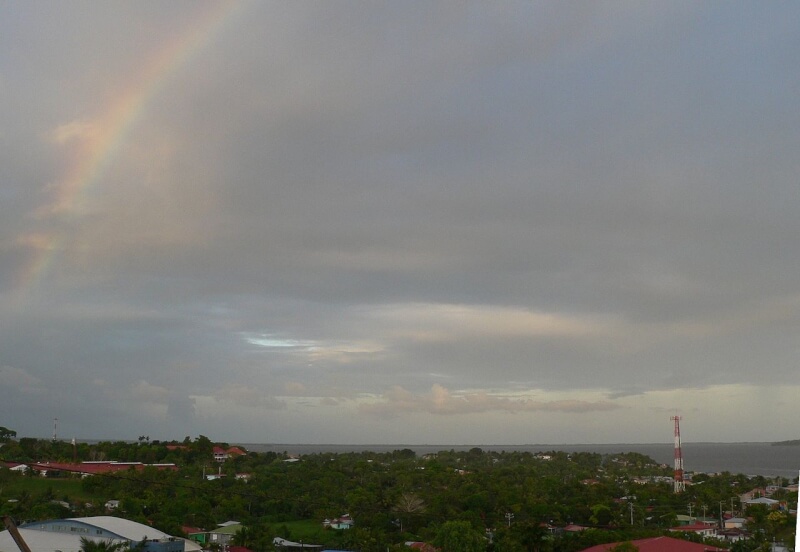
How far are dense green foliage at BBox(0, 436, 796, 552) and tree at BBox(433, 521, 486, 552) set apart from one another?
7cm

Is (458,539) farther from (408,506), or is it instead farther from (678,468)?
(678,468)

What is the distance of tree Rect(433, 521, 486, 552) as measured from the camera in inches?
1455

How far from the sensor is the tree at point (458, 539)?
3697cm

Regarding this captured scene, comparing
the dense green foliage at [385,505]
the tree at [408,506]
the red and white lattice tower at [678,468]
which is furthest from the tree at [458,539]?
the red and white lattice tower at [678,468]

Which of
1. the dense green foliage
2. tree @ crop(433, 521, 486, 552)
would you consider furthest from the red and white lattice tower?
tree @ crop(433, 521, 486, 552)

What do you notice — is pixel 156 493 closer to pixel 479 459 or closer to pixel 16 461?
pixel 16 461

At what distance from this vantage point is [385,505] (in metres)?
56.7

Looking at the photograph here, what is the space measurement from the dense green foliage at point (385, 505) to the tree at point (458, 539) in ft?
0.23

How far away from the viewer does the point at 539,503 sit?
54625 millimetres

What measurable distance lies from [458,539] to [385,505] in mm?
20054

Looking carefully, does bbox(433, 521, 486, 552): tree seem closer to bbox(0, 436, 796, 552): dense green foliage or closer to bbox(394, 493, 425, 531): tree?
bbox(0, 436, 796, 552): dense green foliage

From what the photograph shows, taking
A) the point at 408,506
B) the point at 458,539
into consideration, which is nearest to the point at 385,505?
the point at 408,506

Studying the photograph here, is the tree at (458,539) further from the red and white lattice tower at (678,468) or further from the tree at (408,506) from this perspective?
the red and white lattice tower at (678,468)

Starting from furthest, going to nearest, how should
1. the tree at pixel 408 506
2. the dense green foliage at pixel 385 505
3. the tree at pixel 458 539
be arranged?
the tree at pixel 408 506, the dense green foliage at pixel 385 505, the tree at pixel 458 539
